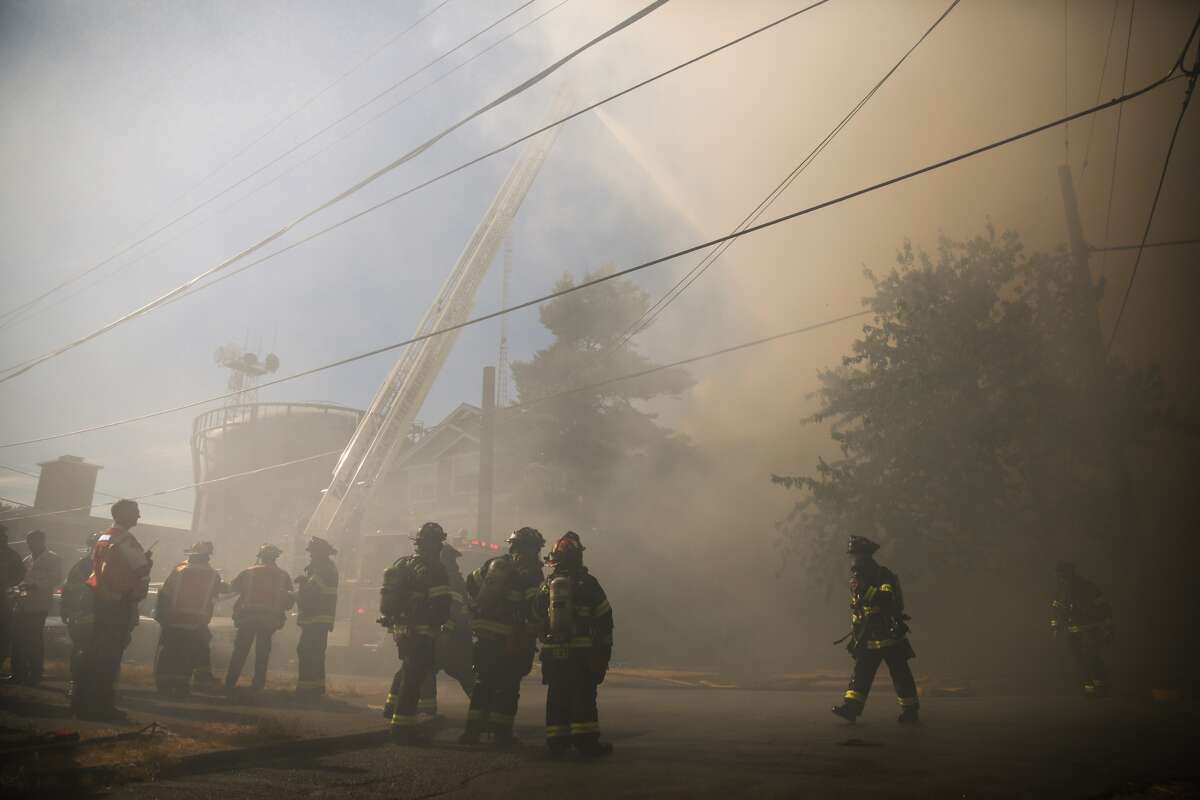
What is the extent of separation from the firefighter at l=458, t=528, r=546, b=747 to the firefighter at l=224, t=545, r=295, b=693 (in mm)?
4657

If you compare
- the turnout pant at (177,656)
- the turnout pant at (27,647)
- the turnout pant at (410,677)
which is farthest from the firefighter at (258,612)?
the turnout pant at (410,677)

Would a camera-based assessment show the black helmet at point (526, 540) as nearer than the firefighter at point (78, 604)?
Yes

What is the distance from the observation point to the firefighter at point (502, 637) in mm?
5844

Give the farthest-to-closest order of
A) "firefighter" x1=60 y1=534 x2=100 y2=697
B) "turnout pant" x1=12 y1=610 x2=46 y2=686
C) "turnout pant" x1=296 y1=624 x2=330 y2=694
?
"firefighter" x1=60 y1=534 x2=100 y2=697
"turnout pant" x1=296 y1=624 x2=330 y2=694
"turnout pant" x1=12 y1=610 x2=46 y2=686

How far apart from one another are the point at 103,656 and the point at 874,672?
7099mm

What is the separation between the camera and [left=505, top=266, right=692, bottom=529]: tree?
28828 mm

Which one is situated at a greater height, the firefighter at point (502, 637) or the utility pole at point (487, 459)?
the utility pole at point (487, 459)

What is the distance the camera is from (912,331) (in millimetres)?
17344

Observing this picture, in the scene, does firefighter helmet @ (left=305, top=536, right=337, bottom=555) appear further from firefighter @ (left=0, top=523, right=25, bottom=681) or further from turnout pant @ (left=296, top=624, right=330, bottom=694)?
firefighter @ (left=0, top=523, right=25, bottom=681)

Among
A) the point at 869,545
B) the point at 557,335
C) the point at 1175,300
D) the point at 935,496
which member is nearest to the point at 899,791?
the point at 869,545

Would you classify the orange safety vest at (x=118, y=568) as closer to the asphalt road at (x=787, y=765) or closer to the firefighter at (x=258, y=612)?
the firefighter at (x=258, y=612)

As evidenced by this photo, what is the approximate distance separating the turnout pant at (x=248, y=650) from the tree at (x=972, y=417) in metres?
11.9

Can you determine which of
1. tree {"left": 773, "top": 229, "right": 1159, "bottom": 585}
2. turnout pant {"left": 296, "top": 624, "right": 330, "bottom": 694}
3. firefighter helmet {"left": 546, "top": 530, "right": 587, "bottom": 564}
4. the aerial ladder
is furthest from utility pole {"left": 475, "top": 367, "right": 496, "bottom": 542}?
firefighter helmet {"left": 546, "top": 530, "right": 587, "bottom": 564}

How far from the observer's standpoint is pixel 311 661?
9039mm
